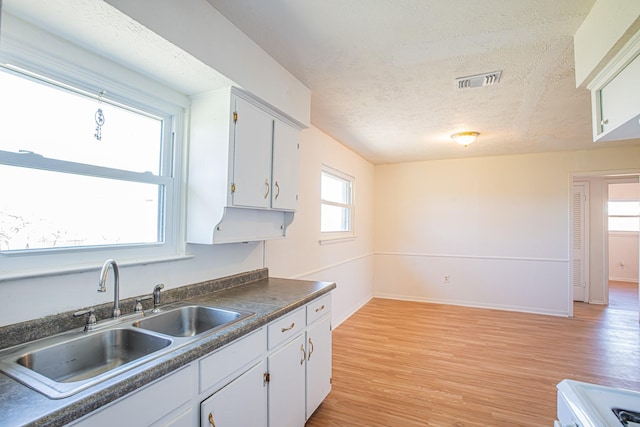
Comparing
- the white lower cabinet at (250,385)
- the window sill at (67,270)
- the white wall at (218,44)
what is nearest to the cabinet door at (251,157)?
the white wall at (218,44)

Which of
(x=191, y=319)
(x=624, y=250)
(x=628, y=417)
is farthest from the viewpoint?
(x=624, y=250)

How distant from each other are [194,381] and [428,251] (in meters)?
4.81

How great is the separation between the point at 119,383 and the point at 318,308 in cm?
140

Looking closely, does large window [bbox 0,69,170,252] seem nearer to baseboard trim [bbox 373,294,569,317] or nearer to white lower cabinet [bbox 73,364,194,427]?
white lower cabinet [bbox 73,364,194,427]

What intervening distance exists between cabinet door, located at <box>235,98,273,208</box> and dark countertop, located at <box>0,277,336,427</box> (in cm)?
64

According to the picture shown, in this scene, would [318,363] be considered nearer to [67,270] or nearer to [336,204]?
[67,270]

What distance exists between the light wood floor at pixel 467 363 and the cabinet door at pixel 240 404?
0.82 meters

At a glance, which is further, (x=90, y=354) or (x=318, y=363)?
(x=318, y=363)

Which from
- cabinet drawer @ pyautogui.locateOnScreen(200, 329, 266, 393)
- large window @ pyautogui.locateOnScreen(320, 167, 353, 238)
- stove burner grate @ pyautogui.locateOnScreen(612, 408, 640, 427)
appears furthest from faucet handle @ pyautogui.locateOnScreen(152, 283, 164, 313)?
large window @ pyautogui.locateOnScreen(320, 167, 353, 238)

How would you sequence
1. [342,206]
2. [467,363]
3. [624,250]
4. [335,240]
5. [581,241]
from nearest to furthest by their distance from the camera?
[467,363]
[335,240]
[342,206]
[581,241]
[624,250]

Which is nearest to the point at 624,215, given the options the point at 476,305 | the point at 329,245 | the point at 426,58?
the point at 476,305

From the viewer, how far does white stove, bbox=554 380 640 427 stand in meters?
0.83

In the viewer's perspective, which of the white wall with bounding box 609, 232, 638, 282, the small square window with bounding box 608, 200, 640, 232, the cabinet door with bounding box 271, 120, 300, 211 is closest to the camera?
the cabinet door with bounding box 271, 120, 300, 211

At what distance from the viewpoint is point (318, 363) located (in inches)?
85.5
